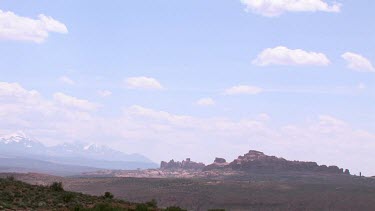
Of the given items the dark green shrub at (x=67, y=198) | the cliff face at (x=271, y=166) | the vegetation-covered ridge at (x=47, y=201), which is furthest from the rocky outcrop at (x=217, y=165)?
the dark green shrub at (x=67, y=198)

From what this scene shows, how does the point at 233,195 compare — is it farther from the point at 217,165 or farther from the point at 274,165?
the point at 217,165

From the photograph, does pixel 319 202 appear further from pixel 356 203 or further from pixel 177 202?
pixel 177 202

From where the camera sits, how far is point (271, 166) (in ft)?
576

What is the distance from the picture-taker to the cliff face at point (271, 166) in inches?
6777

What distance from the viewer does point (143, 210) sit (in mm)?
33812

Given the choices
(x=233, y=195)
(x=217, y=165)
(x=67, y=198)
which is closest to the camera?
(x=67, y=198)

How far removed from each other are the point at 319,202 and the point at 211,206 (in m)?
16.9

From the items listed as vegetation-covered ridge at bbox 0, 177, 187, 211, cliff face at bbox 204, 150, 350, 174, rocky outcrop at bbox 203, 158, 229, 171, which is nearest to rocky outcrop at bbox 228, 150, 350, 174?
cliff face at bbox 204, 150, 350, 174

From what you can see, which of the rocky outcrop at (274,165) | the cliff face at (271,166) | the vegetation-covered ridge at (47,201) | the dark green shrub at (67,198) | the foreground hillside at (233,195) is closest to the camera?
the vegetation-covered ridge at (47,201)

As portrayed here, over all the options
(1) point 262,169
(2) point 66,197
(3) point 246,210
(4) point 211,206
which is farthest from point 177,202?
(1) point 262,169

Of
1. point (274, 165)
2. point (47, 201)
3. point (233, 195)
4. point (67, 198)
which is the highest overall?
point (274, 165)

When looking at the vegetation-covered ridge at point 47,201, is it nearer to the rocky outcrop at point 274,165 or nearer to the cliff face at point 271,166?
the cliff face at point 271,166

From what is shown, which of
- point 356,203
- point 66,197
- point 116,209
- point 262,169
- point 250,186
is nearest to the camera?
point 116,209

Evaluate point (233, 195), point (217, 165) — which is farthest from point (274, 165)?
point (233, 195)
